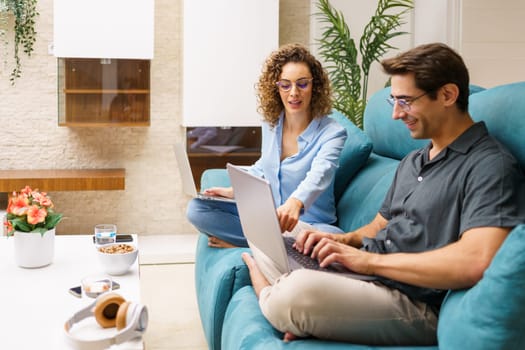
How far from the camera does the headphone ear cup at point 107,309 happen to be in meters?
1.59

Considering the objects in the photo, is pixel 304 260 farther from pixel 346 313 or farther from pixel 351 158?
pixel 351 158

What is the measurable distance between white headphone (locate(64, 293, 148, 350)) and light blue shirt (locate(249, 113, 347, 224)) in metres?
1.00

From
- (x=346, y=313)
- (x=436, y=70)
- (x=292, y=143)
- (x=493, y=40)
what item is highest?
(x=493, y=40)

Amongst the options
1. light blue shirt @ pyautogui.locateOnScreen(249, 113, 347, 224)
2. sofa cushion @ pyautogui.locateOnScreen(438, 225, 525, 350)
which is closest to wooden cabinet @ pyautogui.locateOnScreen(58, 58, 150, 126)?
light blue shirt @ pyautogui.locateOnScreen(249, 113, 347, 224)

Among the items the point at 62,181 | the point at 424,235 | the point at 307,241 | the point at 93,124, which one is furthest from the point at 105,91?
the point at 424,235

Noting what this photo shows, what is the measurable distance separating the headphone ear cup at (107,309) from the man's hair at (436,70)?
924mm

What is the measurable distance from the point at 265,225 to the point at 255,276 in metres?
0.28

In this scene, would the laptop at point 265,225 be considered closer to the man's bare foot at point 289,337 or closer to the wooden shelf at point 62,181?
the man's bare foot at point 289,337

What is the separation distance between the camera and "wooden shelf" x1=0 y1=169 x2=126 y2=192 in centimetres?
390

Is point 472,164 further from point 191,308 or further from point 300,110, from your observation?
point 191,308

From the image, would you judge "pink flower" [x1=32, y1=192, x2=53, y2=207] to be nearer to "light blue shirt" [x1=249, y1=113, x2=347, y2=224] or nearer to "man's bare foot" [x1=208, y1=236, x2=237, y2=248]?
"man's bare foot" [x1=208, y1=236, x2=237, y2=248]

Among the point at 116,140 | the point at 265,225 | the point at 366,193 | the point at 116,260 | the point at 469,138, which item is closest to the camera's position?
the point at 469,138

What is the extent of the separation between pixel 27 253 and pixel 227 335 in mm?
767

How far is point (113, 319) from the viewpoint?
160 centimetres
